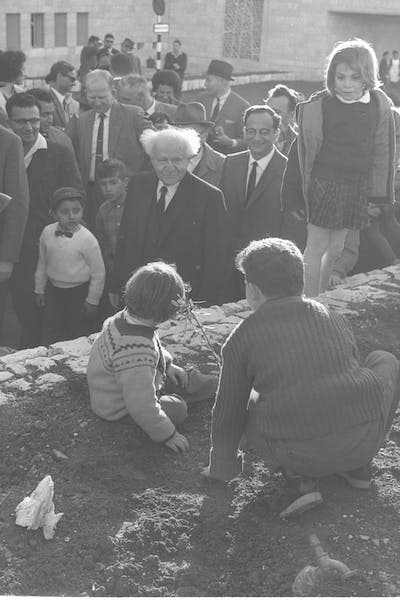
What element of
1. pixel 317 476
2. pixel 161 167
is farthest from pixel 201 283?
pixel 317 476

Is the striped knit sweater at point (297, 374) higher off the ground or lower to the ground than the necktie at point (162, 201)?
lower

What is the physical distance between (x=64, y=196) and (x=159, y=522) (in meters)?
3.23

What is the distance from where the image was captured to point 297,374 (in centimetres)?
404

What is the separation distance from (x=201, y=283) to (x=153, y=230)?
1.60ft

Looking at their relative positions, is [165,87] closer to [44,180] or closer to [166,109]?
[166,109]

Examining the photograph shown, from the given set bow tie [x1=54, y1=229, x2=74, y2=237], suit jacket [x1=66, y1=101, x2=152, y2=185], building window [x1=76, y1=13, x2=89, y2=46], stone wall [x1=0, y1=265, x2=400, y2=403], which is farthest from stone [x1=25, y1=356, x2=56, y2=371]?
building window [x1=76, y1=13, x2=89, y2=46]

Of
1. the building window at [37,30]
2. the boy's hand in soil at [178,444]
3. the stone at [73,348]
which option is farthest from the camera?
the building window at [37,30]

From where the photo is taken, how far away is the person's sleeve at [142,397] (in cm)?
455

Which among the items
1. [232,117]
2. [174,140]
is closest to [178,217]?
[174,140]

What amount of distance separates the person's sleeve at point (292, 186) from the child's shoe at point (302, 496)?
2805 mm

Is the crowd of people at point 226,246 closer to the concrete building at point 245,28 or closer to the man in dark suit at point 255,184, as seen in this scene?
the man in dark suit at point 255,184

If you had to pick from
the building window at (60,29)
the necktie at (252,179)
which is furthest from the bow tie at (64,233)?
the building window at (60,29)

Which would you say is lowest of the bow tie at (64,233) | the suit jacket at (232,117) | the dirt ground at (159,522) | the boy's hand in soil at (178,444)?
the dirt ground at (159,522)

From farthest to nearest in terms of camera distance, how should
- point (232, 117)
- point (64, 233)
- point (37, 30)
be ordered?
point (37, 30)
point (232, 117)
point (64, 233)
